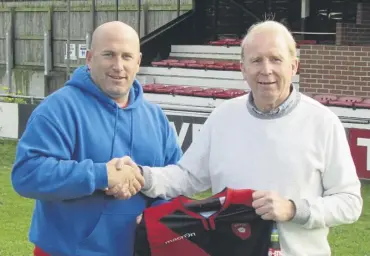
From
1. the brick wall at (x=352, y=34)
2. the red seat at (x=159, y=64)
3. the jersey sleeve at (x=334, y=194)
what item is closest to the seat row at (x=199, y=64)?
the red seat at (x=159, y=64)

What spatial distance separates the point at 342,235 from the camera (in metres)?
6.18

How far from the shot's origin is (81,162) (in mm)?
2703

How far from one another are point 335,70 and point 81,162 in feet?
30.7

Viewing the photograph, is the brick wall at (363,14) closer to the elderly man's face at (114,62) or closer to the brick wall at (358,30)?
the brick wall at (358,30)

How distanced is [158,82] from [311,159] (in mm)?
11238

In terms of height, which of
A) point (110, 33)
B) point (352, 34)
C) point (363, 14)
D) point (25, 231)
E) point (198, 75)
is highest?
point (363, 14)

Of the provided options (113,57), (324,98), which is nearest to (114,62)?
(113,57)

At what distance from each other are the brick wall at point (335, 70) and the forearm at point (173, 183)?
862cm

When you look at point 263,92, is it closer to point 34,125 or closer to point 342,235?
point 34,125

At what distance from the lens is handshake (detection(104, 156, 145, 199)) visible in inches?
108

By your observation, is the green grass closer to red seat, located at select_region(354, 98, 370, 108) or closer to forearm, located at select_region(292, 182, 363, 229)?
red seat, located at select_region(354, 98, 370, 108)

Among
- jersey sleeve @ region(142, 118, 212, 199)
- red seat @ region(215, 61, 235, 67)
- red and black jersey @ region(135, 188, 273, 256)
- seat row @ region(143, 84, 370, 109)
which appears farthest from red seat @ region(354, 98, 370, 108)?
red and black jersey @ region(135, 188, 273, 256)

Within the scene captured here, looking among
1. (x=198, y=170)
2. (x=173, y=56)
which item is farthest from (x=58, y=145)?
(x=173, y=56)

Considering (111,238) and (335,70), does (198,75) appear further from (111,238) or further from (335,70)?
(111,238)
